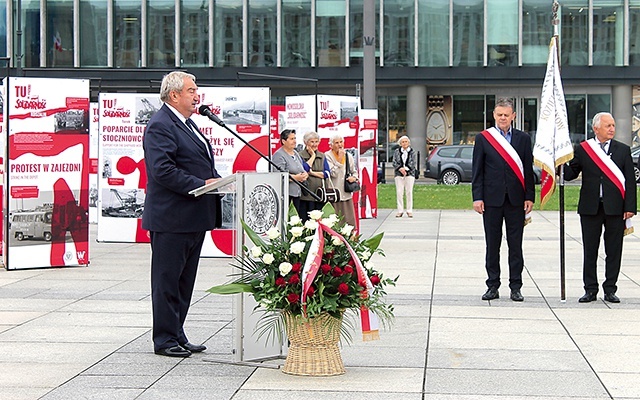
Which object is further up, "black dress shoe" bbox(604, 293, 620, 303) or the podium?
the podium

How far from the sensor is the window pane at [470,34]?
51.1 metres

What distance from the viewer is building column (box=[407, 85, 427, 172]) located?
51875 mm

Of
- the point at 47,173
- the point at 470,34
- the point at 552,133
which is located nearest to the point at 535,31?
the point at 470,34

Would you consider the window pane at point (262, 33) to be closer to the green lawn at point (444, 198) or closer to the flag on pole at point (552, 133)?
the green lawn at point (444, 198)

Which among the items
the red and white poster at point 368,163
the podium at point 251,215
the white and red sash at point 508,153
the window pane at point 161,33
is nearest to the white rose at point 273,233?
the podium at point 251,215


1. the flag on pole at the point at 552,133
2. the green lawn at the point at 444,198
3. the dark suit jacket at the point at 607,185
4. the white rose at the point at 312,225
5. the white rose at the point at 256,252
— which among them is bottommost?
the green lawn at the point at 444,198

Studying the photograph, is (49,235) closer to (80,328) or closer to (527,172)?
(80,328)

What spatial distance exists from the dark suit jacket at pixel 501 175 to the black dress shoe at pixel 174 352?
4.39 meters

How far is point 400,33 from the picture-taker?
51.4m

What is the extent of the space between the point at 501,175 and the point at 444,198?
21470 mm

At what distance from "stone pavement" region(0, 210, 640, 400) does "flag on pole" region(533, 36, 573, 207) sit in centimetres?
133

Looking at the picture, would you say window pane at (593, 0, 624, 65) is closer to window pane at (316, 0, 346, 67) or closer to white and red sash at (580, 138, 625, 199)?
window pane at (316, 0, 346, 67)

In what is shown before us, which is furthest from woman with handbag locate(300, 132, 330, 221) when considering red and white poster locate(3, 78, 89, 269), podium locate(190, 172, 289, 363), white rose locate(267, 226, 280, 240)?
white rose locate(267, 226, 280, 240)

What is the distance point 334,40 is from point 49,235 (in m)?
37.3
